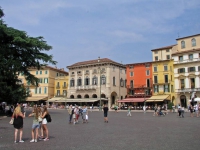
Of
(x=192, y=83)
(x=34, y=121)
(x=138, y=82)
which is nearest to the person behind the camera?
(x=34, y=121)

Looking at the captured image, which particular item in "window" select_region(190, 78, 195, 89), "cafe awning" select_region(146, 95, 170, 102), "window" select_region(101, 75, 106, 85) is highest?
"window" select_region(101, 75, 106, 85)

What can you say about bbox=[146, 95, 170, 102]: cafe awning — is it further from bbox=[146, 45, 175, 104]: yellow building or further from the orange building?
the orange building

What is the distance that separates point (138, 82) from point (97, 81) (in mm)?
11314

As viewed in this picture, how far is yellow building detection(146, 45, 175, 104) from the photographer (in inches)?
2176

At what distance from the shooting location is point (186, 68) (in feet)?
177

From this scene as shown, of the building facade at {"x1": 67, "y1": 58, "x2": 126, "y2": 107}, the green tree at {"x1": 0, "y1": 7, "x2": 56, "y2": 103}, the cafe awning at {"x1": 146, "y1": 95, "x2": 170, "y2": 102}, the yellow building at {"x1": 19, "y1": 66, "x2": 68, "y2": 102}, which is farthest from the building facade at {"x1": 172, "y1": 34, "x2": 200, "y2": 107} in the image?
the yellow building at {"x1": 19, "y1": 66, "x2": 68, "y2": 102}

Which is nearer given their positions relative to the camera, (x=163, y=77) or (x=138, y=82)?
(x=163, y=77)

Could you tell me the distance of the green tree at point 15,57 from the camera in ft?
95.5

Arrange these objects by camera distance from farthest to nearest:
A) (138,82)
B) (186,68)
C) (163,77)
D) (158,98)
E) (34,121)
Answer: (138,82) < (163,77) < (186,68) < (158,98) < (34,121)

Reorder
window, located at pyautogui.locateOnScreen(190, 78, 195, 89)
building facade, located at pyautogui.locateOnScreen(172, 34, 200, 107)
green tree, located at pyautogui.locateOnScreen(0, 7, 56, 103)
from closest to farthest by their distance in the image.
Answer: green tree, located at pyautogui.locateOnScreen(0, 7, 56, 103) → building facade, located at pyautogui.locateOnScreen(172, 34, 200, 107) → window, located at pyautogui.locateOnScreen(190, 78, 195, 89)

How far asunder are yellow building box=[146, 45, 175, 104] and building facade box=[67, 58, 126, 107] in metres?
10.7

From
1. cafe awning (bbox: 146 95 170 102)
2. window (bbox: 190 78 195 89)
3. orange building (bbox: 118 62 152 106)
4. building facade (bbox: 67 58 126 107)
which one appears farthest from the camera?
building facade (bbox: 67 58 126 107)

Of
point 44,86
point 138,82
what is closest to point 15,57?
point 138,82

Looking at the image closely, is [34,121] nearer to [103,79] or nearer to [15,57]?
[15,57]
